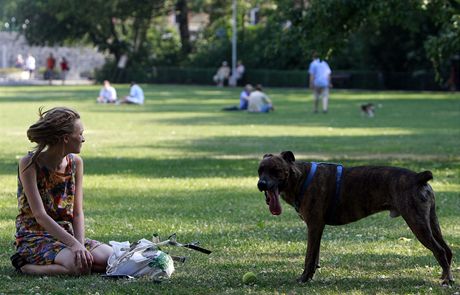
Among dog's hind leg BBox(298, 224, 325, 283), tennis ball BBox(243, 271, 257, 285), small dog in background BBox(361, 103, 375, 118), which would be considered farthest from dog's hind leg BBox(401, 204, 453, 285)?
small dog in background BBox(361, 103, 375, 118)

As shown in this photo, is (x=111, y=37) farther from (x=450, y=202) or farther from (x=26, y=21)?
(x=450, y=202)

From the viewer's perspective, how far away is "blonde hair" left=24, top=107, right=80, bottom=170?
9.25m

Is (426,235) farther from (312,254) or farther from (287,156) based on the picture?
(287,156)

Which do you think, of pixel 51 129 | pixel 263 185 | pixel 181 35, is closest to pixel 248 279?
pixel 263 185

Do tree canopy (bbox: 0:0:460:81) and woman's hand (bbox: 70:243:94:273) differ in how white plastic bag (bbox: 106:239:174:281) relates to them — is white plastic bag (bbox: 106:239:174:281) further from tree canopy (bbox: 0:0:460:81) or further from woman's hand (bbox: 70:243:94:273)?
tree canopy (bbox: 0:0:460:81)

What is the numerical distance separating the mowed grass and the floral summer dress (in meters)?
0.23

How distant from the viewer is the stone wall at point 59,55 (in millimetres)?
103688

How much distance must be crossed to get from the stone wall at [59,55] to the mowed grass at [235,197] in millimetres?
63539

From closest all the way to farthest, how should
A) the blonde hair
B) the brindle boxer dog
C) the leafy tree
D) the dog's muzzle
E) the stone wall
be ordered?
the dog's muzzle < the brindle boxer dog < the blonde hair < the leafy tree < the stone wall

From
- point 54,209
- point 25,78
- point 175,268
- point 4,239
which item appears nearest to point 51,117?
point 54,209

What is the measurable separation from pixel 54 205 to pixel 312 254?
2180 millimetres

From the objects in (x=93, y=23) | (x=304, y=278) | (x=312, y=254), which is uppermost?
(x=312, y=254)

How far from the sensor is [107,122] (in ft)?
118

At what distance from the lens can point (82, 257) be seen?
916cm
